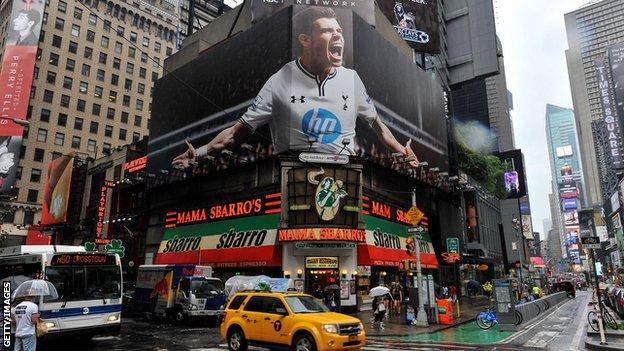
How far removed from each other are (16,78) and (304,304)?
62.5 metres

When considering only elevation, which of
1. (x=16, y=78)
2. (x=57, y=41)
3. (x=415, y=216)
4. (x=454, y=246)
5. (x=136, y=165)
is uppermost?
(x=57, y=41)

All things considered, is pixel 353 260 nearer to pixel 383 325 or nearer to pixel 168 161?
pixel 383 325

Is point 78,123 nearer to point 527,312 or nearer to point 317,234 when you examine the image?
point 317,234

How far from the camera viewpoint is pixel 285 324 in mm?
12094

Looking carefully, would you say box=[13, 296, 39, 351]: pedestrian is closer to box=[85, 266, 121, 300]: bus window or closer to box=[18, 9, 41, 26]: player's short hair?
box=[85, 266, 121, 300]: bus window

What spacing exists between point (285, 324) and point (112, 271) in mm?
7570

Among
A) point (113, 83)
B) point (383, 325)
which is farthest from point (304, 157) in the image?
point (113, 83)

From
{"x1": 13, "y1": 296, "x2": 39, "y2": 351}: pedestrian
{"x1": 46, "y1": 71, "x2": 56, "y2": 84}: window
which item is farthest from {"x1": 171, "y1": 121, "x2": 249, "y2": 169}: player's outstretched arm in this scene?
{"x1": 46, "y1": 71, "x2": 56, "y2": 84}: window

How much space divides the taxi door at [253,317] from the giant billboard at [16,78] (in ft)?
178

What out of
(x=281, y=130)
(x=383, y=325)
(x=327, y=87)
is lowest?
(x=383, y=325)

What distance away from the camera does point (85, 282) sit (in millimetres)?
14984

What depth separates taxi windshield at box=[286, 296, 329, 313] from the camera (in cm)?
1245

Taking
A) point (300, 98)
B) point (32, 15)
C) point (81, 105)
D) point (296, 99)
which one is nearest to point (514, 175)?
point (300, 98)

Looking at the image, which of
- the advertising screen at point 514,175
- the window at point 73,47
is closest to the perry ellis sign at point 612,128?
the advertising screen at point 514,175
